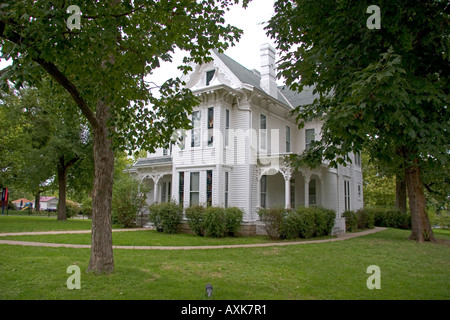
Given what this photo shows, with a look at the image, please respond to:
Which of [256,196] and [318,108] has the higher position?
[318,108]

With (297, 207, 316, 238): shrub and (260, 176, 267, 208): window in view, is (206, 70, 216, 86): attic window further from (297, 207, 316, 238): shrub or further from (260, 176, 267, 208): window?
(297, 207, 316, 238): shrub

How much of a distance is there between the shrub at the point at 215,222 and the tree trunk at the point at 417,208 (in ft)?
29.8

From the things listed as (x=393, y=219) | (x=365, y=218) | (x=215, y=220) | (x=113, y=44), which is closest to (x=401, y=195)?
A: (x=393, y=219)

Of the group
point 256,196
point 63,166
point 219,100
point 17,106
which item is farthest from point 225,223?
point 17,106

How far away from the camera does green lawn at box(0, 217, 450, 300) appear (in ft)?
18.5

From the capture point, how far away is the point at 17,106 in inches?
893

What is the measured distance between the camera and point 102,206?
22.7 feet

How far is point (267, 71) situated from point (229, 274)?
15193 mm

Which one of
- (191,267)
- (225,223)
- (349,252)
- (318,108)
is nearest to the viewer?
(318,108)

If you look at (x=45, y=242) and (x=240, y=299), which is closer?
(x=240, y=299)

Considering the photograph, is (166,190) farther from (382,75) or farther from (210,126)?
(382,75)

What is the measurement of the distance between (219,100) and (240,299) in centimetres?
1249
